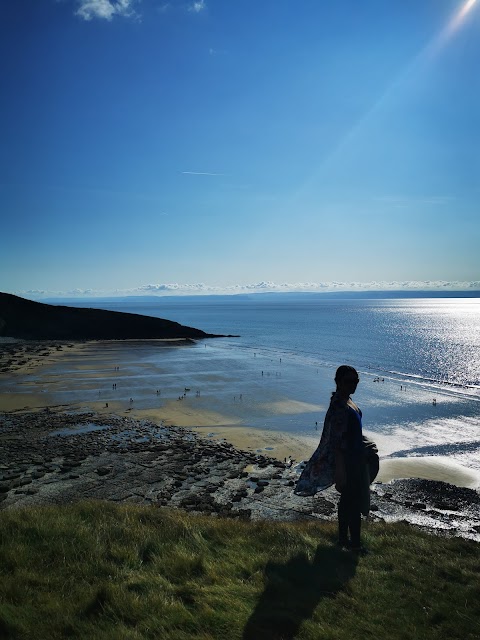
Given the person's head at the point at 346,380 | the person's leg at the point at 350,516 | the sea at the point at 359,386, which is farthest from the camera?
the sea at the point at 359,386

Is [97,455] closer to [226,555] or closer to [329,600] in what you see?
[226,555]

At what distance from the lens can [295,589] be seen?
19.4ft

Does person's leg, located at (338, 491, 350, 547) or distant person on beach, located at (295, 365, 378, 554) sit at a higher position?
distant person on beach, located at (295, 365, 378, 554)

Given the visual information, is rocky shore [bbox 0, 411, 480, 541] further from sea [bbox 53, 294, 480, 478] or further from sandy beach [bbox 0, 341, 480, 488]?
sea [bbox 53, 294, 480, 478]

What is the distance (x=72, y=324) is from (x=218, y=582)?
267ft

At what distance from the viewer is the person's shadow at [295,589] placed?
5.00 metres

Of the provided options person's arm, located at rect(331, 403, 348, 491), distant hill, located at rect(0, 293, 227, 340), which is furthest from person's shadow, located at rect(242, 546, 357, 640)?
distant hill, located at rect(0, 293, 227, 340)

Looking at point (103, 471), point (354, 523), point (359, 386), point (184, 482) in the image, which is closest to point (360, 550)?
point (354, 523)

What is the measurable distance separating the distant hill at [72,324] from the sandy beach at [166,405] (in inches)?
1031

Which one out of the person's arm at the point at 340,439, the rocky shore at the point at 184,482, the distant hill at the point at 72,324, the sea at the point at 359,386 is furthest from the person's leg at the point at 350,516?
the distant hill at the point at 72,324

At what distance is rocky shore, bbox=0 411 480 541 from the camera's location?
546 inches

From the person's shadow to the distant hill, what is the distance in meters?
77.8

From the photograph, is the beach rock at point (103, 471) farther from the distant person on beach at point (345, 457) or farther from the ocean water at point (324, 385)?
the distant person on beach at point (345, 457)

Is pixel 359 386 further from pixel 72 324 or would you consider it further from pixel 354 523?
pixel 72 324
